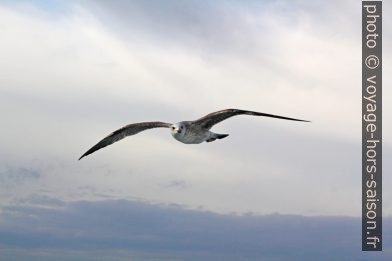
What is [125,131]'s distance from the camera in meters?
38.8

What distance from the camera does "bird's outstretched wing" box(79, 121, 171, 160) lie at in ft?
122

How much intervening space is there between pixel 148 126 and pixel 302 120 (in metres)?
12.7

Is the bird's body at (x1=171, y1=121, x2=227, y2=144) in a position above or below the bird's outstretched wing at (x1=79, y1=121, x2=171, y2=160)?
below

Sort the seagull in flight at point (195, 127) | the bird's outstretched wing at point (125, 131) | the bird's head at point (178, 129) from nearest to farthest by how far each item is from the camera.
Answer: the seagull in flight at point (195, 127), the bird's head at point (178, 129), the bird's outstretched wing at point (125, 131)

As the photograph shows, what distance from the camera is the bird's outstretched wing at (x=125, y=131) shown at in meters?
37.1

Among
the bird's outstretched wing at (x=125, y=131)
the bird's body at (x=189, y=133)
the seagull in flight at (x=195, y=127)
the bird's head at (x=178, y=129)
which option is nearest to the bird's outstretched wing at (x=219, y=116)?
the seagull in flight at (x=195, y=127)

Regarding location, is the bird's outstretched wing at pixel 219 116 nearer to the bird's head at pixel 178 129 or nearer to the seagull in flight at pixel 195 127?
the seagull in flight at pixel 195 127

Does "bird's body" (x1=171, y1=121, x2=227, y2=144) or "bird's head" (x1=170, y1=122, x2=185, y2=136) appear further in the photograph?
"bird's body" (x1=171, y1=121, x2=227, y2=144)

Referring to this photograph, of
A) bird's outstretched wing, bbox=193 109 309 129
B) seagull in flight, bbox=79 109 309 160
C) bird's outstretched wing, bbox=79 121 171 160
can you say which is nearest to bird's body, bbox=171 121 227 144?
seagull in flight, bbox=79 109 309 160

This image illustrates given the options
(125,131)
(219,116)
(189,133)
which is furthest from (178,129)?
(125,131)

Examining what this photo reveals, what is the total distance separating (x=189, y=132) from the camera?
3328 centimetres

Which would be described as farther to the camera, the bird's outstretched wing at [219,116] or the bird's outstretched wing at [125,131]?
the bird's outstretched wing at [125,131]

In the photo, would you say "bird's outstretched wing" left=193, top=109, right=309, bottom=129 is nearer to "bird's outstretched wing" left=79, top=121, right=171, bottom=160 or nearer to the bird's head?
the bird's head

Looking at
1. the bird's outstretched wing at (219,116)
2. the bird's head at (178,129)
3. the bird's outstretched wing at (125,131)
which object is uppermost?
the bird's outstretched wing at (125,131)
